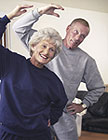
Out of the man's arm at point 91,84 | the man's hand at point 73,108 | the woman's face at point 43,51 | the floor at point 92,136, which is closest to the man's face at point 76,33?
the man's arm at point 91,84

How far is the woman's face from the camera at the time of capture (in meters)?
1.24

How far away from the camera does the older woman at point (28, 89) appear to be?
1164 mm

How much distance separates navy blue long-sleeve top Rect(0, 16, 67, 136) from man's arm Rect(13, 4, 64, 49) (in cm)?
21

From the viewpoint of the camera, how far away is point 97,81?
1731 millimetres

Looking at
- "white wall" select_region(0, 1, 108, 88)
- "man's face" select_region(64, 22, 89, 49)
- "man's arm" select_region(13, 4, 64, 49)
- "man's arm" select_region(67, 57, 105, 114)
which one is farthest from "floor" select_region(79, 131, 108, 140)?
"man's arm" select_region(13, 4, 64, 49)

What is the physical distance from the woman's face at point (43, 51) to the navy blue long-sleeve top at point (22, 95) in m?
0.05

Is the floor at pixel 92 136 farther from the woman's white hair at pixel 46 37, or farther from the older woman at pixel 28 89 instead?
the woman's white hair at pixel 46 37

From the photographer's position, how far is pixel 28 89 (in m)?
1.18

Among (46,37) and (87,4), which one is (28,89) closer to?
(46,37)

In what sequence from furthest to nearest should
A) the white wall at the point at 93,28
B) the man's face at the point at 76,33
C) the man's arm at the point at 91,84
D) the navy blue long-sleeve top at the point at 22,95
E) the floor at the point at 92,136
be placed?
the white wall at the point at 93,28 → the floor at the point at 92,136 → the man's arm at the point at 91,84 → the man's face at the point at 76,33 → the navy blue long-sleeve top at the point at 22,95

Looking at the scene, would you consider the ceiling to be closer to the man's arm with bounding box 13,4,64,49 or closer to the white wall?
the white wall

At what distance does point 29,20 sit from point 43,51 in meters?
0.23

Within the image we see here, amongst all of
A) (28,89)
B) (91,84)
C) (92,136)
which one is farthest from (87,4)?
(28,89)

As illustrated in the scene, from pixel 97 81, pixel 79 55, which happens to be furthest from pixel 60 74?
pixel 97 81
